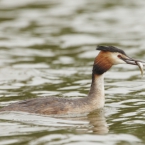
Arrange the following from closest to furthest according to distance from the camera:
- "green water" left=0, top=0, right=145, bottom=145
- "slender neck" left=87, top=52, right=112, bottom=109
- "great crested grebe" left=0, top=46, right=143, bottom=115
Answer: "green water" left=0, top=0, right=145, bottom=145, "great crested grebe" left=0, top=46, right=143, bottom=115, "slender neck" left=87, top=52, right=112, bottom=109

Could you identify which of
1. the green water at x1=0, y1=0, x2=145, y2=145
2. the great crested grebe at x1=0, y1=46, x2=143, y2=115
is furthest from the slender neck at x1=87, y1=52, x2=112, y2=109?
the green water at x1=0, y1=0, x2=145, y2=145

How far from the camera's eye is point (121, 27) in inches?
1000

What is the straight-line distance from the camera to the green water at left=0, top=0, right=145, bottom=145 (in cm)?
1309

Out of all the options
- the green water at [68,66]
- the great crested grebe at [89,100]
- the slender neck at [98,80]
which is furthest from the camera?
the slender neck at [98,80]

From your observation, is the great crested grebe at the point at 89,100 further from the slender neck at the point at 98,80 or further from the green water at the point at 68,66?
the green water at the point at 68,66

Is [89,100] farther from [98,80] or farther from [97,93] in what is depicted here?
[98,80]

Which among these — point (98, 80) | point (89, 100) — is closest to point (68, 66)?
point (98, 80)

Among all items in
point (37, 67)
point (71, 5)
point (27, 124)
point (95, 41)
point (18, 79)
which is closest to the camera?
point (27, 124)

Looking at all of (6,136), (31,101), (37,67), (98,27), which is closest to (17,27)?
(98,27)

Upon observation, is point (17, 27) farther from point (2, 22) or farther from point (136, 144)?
point (136, 144)

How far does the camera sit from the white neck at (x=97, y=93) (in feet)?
49.0

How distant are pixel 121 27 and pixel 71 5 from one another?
4163 millimetres

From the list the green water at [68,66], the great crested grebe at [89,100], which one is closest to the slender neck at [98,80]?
the great crested grebe at [89,100]

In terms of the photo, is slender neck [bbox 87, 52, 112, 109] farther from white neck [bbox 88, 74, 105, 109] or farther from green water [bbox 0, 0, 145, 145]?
green water [bbox 0, 0, 145, 145]
